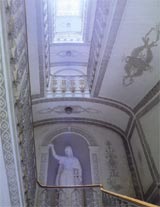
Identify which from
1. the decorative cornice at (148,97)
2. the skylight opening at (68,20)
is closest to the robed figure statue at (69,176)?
the decorative cornice at (148,97)

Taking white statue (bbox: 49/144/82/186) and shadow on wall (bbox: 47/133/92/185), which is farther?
shadow on wall (bbox: 47/133/92/185)

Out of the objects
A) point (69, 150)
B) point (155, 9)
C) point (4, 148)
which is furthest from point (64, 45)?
point (4, 148)

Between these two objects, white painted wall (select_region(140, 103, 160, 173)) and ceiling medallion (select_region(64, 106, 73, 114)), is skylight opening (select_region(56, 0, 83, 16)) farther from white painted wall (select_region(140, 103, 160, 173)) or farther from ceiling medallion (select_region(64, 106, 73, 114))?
white painted wall (select_region(140, 103, 160, 173))

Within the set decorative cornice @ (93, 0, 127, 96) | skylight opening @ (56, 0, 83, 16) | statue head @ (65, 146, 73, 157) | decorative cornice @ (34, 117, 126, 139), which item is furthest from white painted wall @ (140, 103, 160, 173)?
skylight opening @ (56, 0, 83, 16)

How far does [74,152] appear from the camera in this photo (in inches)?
347

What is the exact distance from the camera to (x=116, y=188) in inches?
306

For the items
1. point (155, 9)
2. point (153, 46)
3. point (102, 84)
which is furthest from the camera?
point (102, 84)

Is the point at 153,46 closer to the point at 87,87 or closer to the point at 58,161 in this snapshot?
the point at 87,87

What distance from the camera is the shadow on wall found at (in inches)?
319

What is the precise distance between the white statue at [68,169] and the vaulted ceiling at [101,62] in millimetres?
1394

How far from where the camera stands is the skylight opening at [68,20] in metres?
8.18

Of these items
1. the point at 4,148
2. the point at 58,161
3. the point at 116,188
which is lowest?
the point at 4,148

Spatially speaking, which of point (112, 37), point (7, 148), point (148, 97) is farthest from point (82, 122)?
point (7, 148)

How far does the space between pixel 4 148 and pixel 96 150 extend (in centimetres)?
490
